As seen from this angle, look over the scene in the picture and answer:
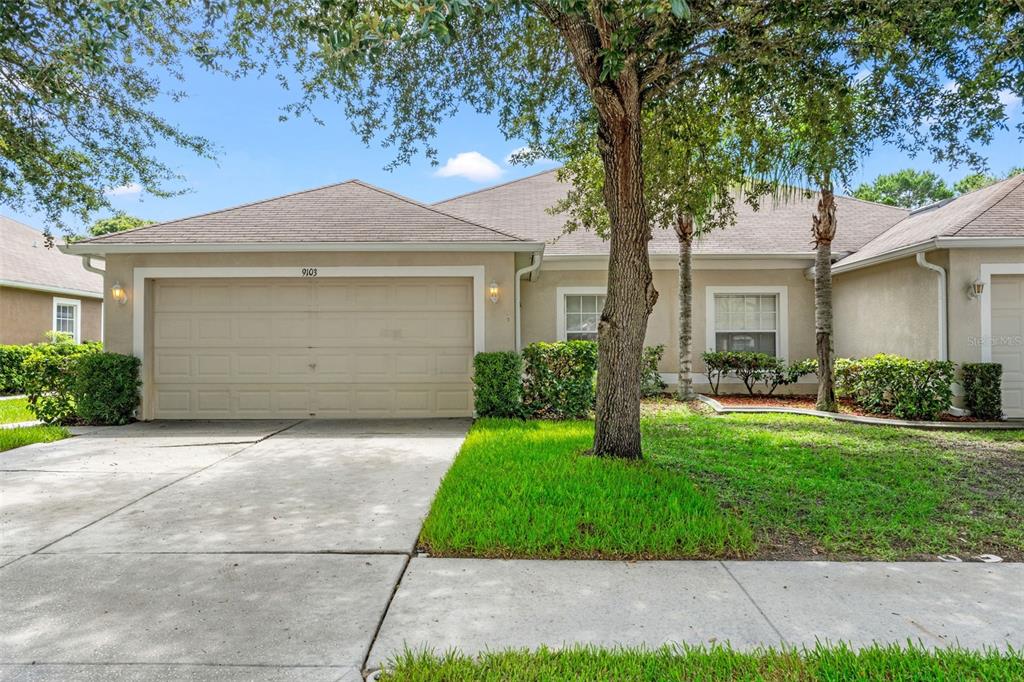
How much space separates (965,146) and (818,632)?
6689mm

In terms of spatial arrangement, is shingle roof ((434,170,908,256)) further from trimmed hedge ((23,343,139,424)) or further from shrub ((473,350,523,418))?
trimmed hedge ((23,343,139,424))

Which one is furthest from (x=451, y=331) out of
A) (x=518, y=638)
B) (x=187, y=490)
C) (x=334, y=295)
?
(x=518, y=638)

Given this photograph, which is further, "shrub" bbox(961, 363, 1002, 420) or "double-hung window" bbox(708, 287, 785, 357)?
"double-hung window" bbox(708, 287, 785, 357)

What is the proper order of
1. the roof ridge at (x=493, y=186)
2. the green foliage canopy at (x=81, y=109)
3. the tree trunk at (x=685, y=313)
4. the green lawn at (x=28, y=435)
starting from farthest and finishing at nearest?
the roof ridge at (x=493, y=186)
the tree trunk at (x=685, y=313)
the green lawn at (x=28, y=435)
the green foliage canopy at (x=81, y=109)

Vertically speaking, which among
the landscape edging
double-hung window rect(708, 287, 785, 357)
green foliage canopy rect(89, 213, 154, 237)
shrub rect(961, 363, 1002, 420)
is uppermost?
green foliage canopy rect(89, 213, 154, 237)

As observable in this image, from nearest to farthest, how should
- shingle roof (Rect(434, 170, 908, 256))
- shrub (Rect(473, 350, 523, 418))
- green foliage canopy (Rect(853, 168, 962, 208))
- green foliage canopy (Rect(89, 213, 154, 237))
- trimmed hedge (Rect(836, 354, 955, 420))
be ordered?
trimmed hedge (Rect(836, 354, 955, 420)) → shrub (Rect(473, 350, 523, 418)) → shingle roof (Rect(434, 170, 908, 256)) → green foliage canopy (Rect(89, 213, 154, 237)) → green foliage canopy (Rect(853, 168, 962, 208))

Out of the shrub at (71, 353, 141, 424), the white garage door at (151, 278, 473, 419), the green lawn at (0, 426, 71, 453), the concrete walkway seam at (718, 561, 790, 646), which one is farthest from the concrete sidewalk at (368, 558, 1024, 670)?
the shrub at (71, 353, 141, 424)

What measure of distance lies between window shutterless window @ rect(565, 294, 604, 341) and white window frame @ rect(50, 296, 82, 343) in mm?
14768

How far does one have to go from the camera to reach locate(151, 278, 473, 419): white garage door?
29.4 ft

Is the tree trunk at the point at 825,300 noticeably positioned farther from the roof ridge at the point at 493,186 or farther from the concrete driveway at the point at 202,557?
the roof ridge at the point at 493,186

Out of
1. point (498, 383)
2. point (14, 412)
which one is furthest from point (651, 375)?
point (14, 412)

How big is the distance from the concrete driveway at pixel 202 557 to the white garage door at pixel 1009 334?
9.10 metres

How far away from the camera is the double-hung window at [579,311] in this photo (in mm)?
11320
